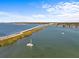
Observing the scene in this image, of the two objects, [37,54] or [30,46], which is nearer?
[37,54]

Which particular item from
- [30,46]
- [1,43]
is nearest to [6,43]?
[1,43]

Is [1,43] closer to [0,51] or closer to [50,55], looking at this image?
[0,51]

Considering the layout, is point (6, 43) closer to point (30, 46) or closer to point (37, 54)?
point (30, 46)

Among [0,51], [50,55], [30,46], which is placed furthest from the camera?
[30,46]

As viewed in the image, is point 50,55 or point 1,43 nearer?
point 50,55

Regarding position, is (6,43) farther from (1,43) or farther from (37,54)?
(37,54)

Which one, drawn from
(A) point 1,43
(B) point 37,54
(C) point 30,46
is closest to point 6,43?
(A) point 1,43

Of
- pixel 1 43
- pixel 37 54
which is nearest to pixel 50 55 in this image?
pixel 37 54

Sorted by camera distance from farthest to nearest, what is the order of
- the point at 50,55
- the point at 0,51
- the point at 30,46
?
the point at 30,46 → the point at 0,51 → the point at 50,55
